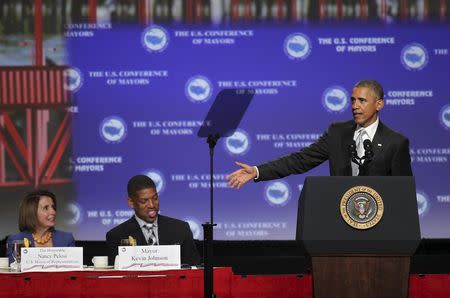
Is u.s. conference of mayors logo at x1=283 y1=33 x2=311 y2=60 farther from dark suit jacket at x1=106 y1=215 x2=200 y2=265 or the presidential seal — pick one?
the presidential seal

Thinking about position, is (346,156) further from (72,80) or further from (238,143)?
(72,80)

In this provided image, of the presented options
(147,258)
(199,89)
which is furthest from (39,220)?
(199,89)

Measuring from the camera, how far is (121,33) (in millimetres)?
5871

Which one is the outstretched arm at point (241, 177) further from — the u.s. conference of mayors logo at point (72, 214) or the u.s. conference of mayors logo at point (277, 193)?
the u.s. conference of mayors logo at point (72, 214)

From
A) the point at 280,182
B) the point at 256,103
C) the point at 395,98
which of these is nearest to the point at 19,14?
the point at 256,103

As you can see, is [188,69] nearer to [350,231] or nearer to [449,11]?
[449,11]

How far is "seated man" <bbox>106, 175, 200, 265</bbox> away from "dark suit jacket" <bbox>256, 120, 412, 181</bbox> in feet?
2.98

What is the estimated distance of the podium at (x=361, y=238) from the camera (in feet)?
9.77

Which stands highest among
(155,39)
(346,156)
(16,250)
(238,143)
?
(155,39)

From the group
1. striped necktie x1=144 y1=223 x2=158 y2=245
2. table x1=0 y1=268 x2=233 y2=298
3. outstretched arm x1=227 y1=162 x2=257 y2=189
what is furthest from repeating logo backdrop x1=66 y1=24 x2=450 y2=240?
table x1=0 y1=268 x2=233 y2=298

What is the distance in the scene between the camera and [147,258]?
11.9 ft

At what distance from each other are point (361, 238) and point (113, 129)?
3162 millimetres

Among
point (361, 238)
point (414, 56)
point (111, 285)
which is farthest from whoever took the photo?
point (414, 56)

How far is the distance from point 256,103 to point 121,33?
100 centimetres
